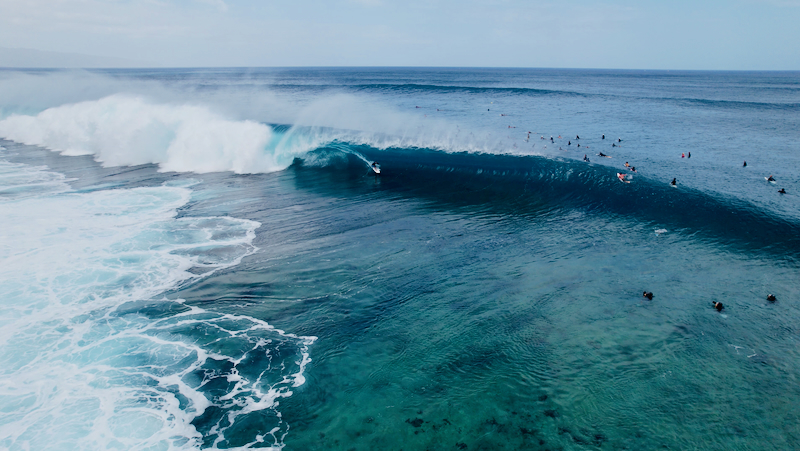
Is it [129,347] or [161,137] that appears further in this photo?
[161,137]

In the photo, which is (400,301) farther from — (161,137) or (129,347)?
(161,137)

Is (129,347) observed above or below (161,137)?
below

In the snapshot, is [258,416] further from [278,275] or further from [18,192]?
[18,192]

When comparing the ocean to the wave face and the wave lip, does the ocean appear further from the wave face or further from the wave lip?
the wave lip

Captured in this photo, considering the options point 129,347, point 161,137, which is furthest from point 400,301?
point 161,137

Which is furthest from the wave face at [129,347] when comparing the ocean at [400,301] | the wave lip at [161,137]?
the wave lip at [161,137]

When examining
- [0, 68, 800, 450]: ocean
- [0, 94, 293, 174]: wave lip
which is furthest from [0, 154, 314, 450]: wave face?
[0, 94, 293, 174]: wave lip
